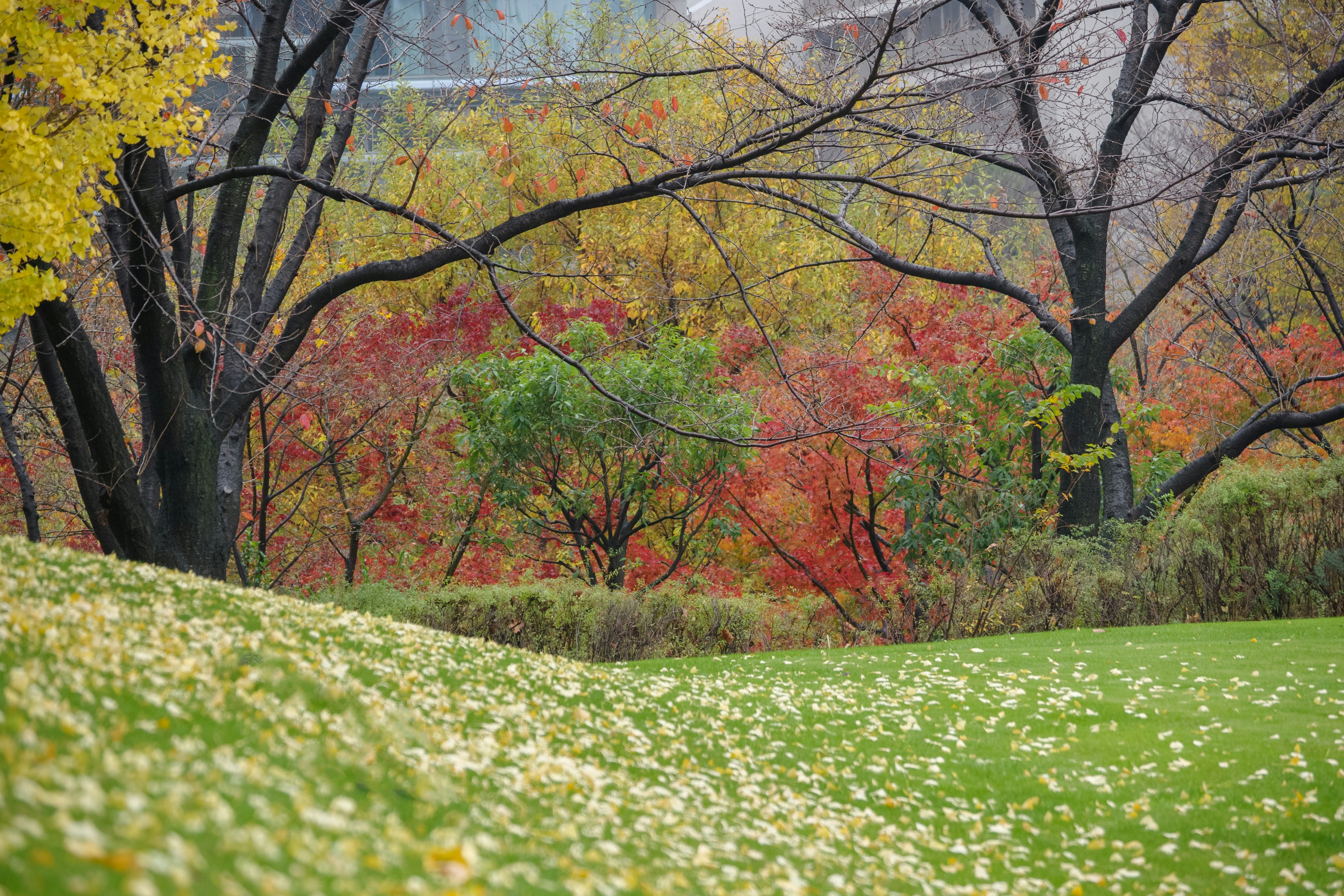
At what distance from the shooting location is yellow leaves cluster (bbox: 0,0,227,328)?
564cm

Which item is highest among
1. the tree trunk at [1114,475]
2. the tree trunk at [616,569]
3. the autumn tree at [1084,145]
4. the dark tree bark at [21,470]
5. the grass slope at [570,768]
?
the autumn tree at [1084,145]

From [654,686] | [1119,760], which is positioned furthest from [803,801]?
[1119,760]

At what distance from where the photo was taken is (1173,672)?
8047 mm

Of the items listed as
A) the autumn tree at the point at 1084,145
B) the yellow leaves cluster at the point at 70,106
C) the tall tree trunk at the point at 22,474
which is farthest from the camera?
the tall tree trunk at the point at 22,474

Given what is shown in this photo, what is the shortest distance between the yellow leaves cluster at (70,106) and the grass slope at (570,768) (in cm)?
193

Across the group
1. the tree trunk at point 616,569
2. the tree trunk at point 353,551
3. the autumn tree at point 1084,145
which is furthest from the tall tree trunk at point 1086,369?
the tree trunk at point 353,551

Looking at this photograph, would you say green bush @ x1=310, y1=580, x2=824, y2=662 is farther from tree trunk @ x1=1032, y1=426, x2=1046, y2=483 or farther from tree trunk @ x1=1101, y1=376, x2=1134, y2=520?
tree trunk @ x1=1101, y1=376, x2=1134, y2=520

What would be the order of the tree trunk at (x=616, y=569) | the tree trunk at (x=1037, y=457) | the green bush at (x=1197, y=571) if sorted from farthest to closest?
the tree trunk at (x=1037, y=457), the tree trunk at (x=616, y=569), the green bush at (x=1197, y=571)

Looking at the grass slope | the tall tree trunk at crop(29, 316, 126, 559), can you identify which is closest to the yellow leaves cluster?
the tall tree trunk at crop(29, 316, 126, 559)

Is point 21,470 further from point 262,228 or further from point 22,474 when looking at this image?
point 262,228

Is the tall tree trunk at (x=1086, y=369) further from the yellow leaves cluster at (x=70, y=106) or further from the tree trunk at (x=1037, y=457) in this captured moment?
the yellow leaves cluster at (x=70, y=106)

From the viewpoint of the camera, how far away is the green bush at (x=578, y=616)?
995 centimetres

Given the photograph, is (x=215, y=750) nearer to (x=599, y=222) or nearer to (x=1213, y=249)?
(x=1213, y=249)

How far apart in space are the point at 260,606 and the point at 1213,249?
1289 centimetres
